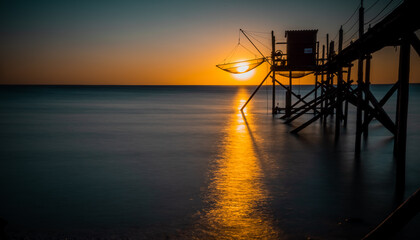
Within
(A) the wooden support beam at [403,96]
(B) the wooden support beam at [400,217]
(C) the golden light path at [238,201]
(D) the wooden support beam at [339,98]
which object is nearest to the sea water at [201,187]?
(C) the golden light path at [238,201]

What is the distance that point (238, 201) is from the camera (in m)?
7.45

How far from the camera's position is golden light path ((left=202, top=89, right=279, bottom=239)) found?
232 inches

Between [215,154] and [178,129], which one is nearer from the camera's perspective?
[215,154]

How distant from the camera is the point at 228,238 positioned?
562 centimetres

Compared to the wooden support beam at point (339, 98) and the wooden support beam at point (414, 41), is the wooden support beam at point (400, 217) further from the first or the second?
→ the wooden support beam at point (339, 98)

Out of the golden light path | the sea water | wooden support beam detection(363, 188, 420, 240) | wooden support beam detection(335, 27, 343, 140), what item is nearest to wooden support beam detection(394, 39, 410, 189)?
the sea water

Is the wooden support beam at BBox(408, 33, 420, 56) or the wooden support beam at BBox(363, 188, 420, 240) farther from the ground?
the wooden support beam at BBox(408, 33, 420, 56)

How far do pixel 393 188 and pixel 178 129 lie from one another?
45.3ft

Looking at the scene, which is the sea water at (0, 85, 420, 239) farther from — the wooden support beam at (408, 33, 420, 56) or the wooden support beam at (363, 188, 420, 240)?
the wooden support beam at (408, 33, 420, 56)

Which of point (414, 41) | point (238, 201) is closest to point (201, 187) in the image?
point (238, 201)

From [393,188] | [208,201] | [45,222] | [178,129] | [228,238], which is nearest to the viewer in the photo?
[228,238]

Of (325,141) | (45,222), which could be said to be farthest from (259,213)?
(325,141)

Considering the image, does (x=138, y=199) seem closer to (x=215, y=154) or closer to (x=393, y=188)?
(x=215, y=154)

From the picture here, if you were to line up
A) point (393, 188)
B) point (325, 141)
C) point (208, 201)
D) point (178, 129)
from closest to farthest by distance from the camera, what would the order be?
point (208, 201), point (393, 188), point (325, 141), point (178, 129)
